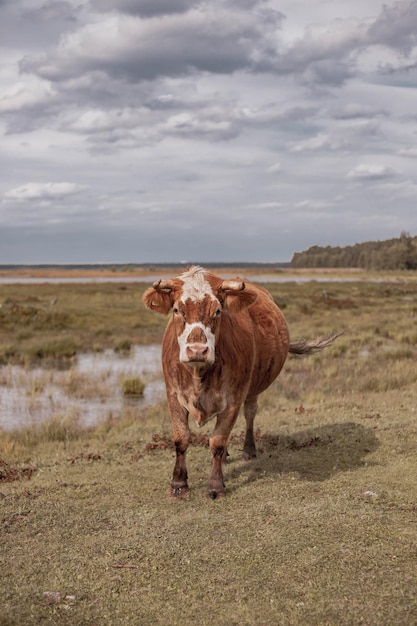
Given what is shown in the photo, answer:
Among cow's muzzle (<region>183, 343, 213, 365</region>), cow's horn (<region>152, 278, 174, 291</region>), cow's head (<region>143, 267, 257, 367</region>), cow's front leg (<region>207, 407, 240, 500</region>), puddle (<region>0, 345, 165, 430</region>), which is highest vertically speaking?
cow's horn (<region>152, 278, 174, 291</region>)

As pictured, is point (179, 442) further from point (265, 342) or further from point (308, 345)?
point (308, 345)

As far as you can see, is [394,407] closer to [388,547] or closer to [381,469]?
[381,469]

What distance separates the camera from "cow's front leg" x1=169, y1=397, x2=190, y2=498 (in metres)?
7.37

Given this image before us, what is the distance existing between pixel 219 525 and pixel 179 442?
4.37 ft

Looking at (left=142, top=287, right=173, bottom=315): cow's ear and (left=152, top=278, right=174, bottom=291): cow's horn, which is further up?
(left=152, top=278, right=174, bottom=291): cow's horn

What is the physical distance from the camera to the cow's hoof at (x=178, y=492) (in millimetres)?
7340

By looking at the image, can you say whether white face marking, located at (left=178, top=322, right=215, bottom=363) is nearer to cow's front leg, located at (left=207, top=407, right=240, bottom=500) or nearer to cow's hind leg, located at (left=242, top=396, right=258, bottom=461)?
cow's front leg, located at (left=207, top=407, right=240, bottom=500)

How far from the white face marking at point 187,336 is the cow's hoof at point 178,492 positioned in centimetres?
195

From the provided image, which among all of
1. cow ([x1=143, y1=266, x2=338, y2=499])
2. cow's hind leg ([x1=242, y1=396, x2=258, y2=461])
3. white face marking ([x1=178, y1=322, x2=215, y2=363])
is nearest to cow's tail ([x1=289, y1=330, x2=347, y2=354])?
cow's hind leg ([x1=242, y1=396, x2=258, y2=461])

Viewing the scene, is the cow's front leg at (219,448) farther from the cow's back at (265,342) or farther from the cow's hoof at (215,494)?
the cow's back at (265,342)

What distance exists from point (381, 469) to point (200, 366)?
9.81 feet

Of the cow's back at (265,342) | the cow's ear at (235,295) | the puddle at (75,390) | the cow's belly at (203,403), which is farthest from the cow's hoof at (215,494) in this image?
the puddle at (75,390)

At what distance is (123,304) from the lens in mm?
47688

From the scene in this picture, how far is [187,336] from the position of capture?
630cm
